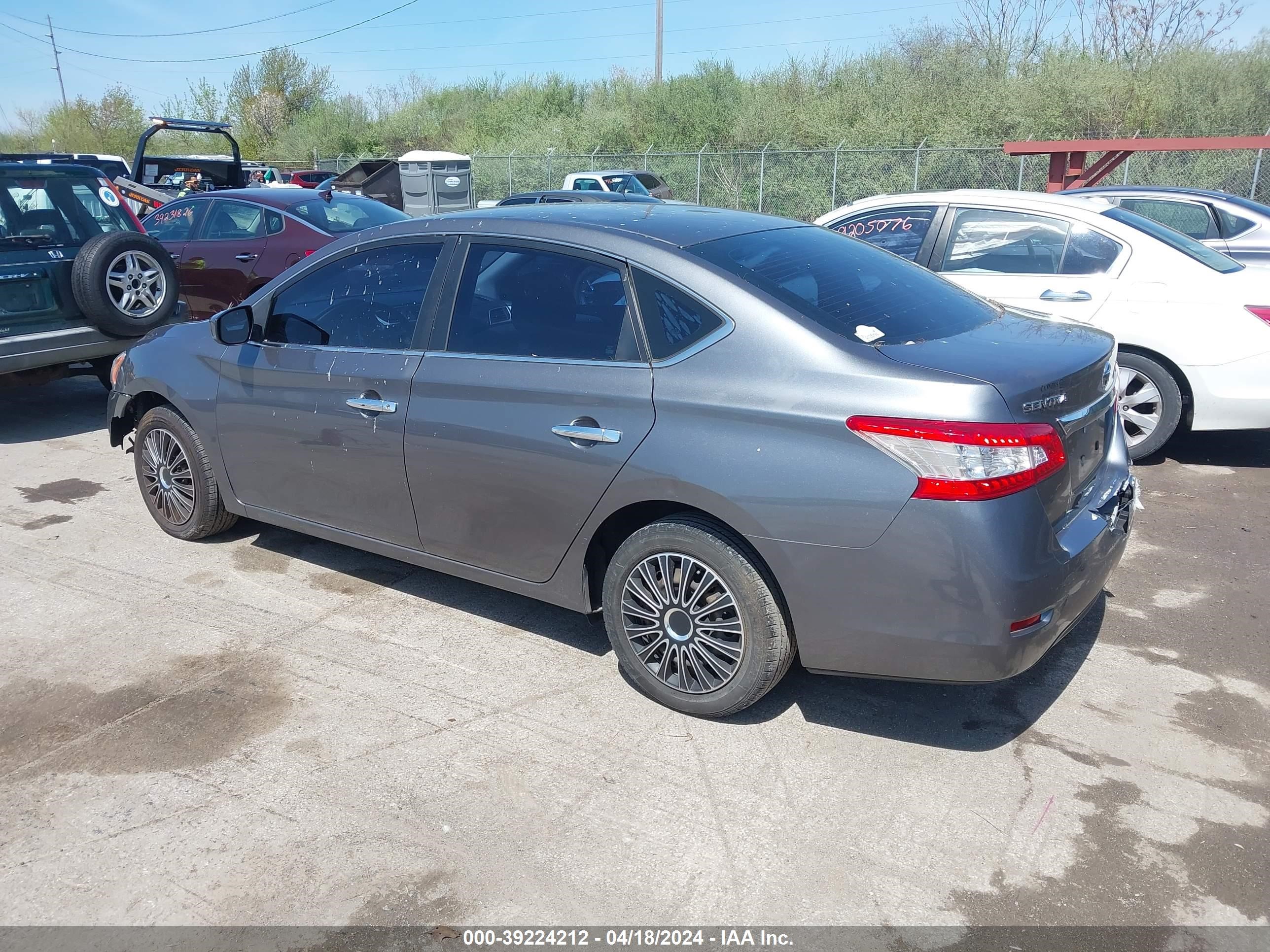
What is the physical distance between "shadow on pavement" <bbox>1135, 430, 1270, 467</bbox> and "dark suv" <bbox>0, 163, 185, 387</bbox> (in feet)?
23.7

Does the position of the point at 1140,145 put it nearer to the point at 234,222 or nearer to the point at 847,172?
the point at 234,222

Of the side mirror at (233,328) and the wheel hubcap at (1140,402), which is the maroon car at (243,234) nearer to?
the side mirror at (233,328)

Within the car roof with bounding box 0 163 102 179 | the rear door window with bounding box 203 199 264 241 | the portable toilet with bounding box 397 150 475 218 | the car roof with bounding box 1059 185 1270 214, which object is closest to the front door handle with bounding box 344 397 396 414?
the car roof with bounding box 0 163 102 179

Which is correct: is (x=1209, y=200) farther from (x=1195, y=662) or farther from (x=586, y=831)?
(x=586, y=831)

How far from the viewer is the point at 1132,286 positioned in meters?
6.38

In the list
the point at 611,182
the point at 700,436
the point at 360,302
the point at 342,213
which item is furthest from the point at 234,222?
the point at 611,182

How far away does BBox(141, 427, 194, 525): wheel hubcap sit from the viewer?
5281 mm

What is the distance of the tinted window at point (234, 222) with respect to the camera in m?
9.59

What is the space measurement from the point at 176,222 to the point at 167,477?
5.72 meters

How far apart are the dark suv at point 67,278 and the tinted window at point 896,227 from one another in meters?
5.18

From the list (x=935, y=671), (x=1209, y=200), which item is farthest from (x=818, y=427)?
(x=1209, y=200)

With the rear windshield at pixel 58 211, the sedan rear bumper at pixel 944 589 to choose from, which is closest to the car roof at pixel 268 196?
the rear windshield at pixel 58 211

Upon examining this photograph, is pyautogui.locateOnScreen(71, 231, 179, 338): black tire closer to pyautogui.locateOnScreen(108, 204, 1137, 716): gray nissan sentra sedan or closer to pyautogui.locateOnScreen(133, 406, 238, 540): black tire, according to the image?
pyautogui.locateOnScreen(133, 406, 238, 540): black tire

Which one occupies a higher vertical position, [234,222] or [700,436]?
[234,222]
